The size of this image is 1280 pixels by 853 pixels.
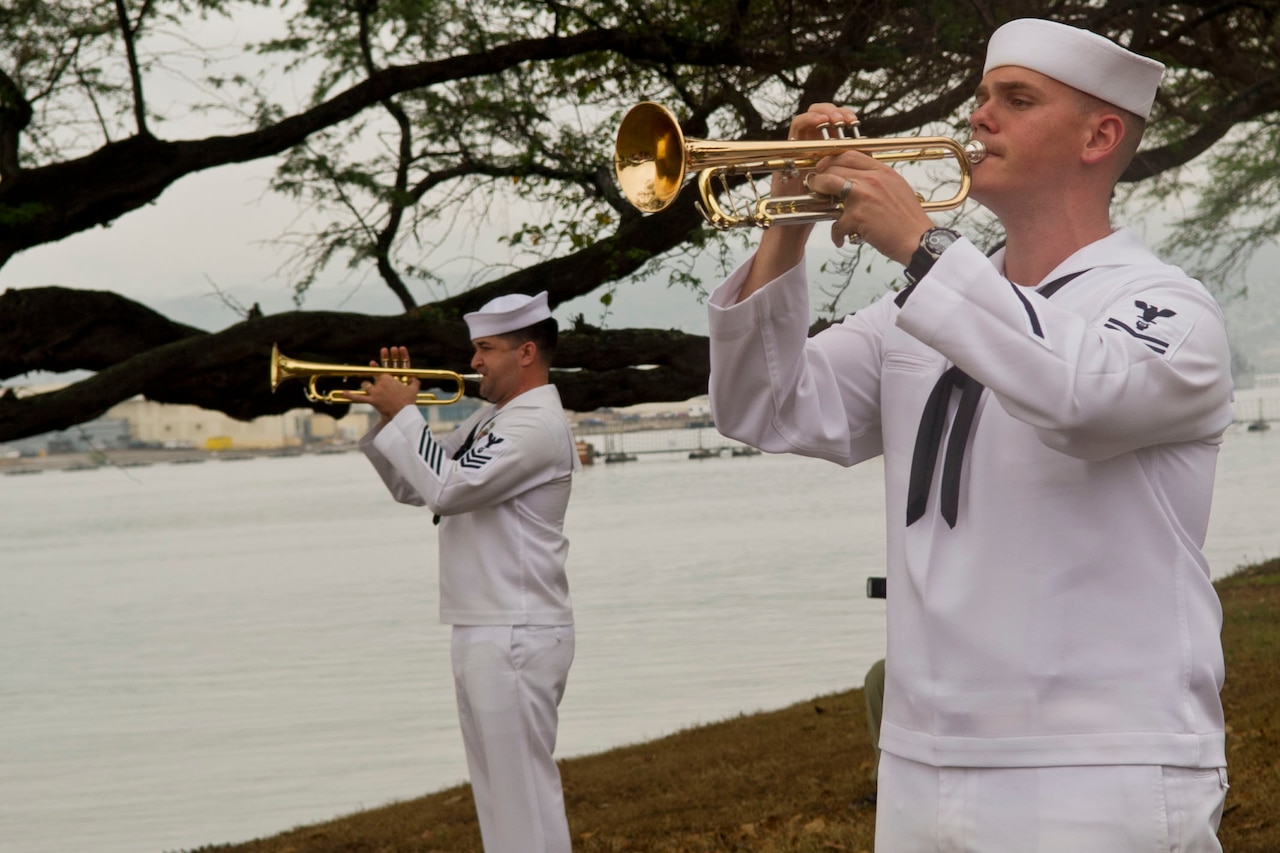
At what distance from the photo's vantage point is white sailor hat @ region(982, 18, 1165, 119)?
7.64 ft

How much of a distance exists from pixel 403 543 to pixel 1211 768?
176ft

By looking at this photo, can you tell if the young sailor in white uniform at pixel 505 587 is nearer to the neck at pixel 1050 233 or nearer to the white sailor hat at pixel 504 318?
the white sailor hat at pixel 504 318

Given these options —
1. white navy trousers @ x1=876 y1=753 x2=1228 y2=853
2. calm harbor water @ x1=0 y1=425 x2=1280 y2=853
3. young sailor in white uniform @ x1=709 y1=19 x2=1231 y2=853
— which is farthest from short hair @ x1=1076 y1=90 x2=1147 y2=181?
calm harbor water @ x1=0 y1=425 x2=1280 y2=853

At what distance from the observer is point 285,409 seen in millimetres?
7039

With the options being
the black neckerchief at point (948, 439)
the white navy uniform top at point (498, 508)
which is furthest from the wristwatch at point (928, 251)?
the white navy uniform top at point (498, 508)

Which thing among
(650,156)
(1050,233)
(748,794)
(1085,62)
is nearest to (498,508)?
(650,156)

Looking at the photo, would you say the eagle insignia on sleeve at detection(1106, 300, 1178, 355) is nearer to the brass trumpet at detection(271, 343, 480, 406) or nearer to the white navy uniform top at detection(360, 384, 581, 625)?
the white navy uniform top at detection(360, 384, 581, 625)

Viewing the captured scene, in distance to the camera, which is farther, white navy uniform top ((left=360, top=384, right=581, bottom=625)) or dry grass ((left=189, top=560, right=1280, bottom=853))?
dry grass ((left=189, top=560, right=1280, bottom=853))

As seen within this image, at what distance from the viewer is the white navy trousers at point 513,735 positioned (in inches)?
201

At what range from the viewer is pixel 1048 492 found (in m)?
2.16

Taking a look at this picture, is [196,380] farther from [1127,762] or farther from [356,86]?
[1127,762]

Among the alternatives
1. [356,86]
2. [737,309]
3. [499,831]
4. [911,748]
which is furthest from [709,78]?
[911,748]

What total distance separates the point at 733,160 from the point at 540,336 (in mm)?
3296

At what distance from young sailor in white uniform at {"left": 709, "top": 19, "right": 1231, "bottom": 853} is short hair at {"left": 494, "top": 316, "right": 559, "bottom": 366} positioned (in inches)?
133
